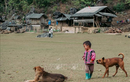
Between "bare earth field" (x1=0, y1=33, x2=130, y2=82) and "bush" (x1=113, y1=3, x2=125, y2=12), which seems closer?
"bare earth field" (x1=0, y1=33, x2=130, y2=82)

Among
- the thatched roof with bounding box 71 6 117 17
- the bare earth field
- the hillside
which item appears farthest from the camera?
the hillside

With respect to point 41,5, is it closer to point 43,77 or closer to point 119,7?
point 119,7

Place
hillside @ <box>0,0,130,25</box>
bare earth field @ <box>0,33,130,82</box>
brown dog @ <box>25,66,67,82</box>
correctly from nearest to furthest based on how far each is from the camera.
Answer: brown dog @ <box>25,66,67,82</box>, bare earth field @ <box>0,33,130,82</box>, hillside @ <box>0,0,130,25</box>

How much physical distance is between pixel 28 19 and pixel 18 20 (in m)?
4.21

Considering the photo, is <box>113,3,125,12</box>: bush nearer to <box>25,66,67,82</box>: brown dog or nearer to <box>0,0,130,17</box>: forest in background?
<box>0,0,130,17</box>: forest in background

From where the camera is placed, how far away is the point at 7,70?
7.93 meters

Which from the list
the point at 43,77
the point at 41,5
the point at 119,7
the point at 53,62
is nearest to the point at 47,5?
the point at 41,5

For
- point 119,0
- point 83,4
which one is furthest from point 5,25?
point 119,0

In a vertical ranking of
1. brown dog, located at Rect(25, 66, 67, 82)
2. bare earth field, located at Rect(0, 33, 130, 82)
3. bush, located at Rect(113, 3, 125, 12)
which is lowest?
bare earth field, located at Rect(0, 33, 130, 82)

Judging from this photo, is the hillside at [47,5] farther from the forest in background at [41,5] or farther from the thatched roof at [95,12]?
the thatched roof at [95,12]

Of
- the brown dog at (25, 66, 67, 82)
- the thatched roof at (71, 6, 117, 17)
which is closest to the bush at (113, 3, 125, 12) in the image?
the thatched roof at (71, 6, 117, 17)

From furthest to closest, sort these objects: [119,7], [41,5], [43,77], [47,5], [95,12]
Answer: [47,5] → [41,5] → [119,7] → [95,12] → [43,77]

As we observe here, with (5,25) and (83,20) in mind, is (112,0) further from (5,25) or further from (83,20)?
(5,25)

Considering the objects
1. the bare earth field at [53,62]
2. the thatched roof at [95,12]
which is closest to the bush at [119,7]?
the thatched roof at [95,12]
